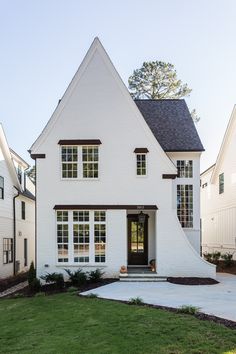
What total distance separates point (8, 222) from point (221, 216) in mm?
14438

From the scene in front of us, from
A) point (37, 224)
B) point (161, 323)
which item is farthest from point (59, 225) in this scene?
point (161, 323)

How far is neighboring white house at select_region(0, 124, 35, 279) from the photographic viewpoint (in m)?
21.8

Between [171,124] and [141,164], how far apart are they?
14.9 feet

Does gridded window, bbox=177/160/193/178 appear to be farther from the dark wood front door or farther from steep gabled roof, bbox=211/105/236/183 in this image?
steep gabled roof, bbox=211/105/236/183

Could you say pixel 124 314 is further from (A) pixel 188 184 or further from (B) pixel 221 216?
(B) pixel 221 216

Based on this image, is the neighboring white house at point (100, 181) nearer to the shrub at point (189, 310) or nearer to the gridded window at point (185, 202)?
the gridded window at point (185, 202)

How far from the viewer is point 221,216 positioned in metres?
27.9

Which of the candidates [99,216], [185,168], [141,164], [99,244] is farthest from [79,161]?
[185,168]

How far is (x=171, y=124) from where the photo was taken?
22.3 meters

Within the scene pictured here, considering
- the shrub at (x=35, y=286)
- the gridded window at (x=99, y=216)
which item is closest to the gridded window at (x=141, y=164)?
the gridded window at (x=99, y=216)

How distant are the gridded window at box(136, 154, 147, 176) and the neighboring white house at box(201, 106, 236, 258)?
8385mm

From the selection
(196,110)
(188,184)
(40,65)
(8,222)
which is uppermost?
(196,110)

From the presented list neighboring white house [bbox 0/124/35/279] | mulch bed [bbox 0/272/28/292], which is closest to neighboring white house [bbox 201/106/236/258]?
mulch bed [bbox 0/272/28/292]

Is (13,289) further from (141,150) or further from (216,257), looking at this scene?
(216,257)
